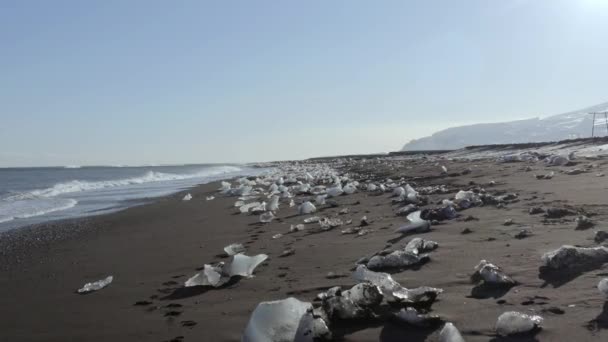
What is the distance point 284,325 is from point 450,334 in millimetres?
659

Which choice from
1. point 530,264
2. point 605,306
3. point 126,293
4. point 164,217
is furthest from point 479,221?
point 164,217

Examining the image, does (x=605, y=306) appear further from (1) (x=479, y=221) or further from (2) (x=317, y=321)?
(1) (x=479, y=221)

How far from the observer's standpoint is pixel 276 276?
3260mm

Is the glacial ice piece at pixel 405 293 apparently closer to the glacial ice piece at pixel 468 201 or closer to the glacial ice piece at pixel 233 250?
the glacial ice piece at pixel 233 250

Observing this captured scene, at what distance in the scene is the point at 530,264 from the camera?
2.70 m

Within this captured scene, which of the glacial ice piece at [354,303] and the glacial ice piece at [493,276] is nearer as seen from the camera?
the glacial ice piece at [354,303]

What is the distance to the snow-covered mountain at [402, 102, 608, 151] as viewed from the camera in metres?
54.4

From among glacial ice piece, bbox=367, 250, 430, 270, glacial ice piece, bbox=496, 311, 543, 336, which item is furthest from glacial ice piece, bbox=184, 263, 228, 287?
glacial ice piece, bbox=496, 311, 543, 336

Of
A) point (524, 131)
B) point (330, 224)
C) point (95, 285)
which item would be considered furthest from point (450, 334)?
point (524, 131)

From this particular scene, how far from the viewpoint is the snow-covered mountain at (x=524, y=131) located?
54406mm

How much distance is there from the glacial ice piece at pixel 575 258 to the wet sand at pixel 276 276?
0.09m

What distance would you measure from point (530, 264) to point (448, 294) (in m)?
0.65

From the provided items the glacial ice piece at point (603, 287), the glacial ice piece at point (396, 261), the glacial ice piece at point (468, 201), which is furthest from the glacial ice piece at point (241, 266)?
the glacial ice piece at point (468, 201)

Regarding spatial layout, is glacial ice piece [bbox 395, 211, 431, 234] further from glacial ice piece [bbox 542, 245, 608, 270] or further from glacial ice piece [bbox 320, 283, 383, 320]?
glacial ice piece [bbox 320, 283, 383, 320]
